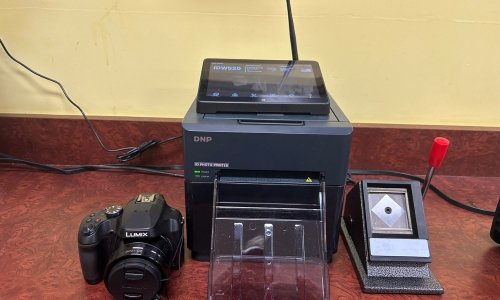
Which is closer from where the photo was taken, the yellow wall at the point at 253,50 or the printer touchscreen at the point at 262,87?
the printer touchscreen at the point at 262,87

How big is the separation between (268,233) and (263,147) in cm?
13

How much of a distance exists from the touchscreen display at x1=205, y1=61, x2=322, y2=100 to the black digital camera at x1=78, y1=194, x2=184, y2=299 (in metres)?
0.20

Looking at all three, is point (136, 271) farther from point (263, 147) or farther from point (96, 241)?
point (263, 147)

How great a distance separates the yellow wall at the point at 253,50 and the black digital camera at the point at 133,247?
0.38 metres

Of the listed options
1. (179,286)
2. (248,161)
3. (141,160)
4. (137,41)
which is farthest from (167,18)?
(179,286)

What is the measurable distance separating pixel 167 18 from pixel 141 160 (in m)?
0.32

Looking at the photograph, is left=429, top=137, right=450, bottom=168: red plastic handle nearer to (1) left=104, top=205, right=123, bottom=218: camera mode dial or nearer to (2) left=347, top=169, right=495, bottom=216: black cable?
(2) left=347, top=169, right=495, bottom=216: black cable

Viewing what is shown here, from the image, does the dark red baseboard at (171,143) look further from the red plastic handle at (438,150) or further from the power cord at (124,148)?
the red plastic handle at (438,150)

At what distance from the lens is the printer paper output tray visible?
582mm

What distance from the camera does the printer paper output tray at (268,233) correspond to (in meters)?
0.58

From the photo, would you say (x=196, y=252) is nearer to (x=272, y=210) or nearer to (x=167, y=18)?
(x=272, y=210)

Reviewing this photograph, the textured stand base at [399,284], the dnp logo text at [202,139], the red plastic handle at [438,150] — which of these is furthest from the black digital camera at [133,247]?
the red plastic handle at [438,150]

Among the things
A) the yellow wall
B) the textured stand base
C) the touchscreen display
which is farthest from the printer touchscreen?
the textured stand base

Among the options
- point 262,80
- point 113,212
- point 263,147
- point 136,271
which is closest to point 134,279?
point 136,271
